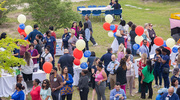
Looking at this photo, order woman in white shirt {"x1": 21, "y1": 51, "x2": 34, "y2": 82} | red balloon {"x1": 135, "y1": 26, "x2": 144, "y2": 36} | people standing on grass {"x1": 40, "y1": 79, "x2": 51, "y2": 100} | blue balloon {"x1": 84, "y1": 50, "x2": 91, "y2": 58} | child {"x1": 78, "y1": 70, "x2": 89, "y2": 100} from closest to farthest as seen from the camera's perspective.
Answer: people standing on grass {"x1": 40, "y1": 79, "x2": 51, "y2": 100}, child {"x1": 78, "y1": 70, "x2": 89, "y2": 100}, woman in white shirt {"x1": 21, "y1": 51, "x2": 34, "y2": 82}, blue balloon {"x1": 84, "y1": 50, "x2": 91, "y2": 58}, red balloon {"x1": 135, "y1": 26, "x2": 144, "y2": 36}

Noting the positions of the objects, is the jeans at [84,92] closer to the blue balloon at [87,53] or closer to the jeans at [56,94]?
the jeans at [56,94]

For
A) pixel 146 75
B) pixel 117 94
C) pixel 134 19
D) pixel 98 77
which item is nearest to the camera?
pixel 117 94

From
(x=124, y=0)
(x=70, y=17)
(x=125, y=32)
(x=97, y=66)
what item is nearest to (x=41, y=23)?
(x=70, y=17)

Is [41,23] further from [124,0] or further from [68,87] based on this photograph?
[124,0]

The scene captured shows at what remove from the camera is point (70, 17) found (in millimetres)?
18656

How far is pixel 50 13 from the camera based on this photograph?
709 inches

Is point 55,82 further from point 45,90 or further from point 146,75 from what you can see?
point 146,75

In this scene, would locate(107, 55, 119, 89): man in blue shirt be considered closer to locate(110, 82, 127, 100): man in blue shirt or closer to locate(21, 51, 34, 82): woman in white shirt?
→ locate(110, 82, 127, 100): man in blue shirt

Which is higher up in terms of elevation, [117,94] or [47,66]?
[47,66]

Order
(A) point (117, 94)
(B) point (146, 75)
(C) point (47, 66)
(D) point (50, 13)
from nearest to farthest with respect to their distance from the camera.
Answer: (A) point (117, 94) → (B) point (146, 75) → (C) point (47, 66) → (D) point (50, 13)

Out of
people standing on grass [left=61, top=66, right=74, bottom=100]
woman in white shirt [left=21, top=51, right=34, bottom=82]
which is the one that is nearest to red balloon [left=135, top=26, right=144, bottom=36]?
woman in white shirt [left=21, top=51, right=34, bottom=82]

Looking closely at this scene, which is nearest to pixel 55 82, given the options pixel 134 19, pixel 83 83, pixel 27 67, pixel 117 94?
pixel 83 83

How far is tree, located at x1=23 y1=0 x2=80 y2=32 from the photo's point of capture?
58.6 feet

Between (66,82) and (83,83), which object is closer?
(66,82)
